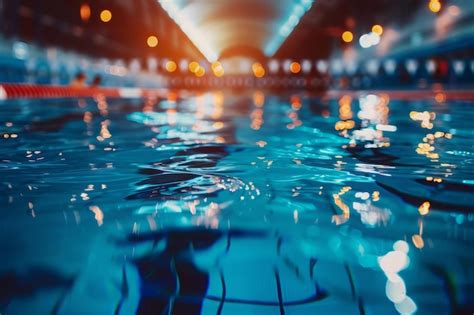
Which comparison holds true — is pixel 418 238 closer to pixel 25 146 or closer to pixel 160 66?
pixel 25 146

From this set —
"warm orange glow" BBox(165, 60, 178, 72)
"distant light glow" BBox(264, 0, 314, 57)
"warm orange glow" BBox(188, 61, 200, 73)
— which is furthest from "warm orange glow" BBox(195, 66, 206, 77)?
"distant light glow" BBox(264, 0, 314, 57)

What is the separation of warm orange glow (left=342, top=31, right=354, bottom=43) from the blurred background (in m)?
0.07

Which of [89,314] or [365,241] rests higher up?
[365,241]

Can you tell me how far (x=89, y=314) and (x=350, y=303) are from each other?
591 millimetres

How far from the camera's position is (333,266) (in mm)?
1282

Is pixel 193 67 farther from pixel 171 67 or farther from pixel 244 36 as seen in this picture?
pixel 244 36

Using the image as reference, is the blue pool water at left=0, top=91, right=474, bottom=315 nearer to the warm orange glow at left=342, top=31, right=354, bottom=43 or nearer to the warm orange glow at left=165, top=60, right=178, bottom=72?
the warm orange glow at left=342, top=31, right=354, bottom=43

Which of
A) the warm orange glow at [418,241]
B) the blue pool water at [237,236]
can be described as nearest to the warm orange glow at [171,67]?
the blue pool water at [237,236]

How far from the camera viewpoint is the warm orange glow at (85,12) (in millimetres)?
17938

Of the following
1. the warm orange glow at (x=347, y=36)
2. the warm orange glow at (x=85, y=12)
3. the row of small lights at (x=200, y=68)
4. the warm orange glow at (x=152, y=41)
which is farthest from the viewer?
the row of small lights at (x=200, y=68)

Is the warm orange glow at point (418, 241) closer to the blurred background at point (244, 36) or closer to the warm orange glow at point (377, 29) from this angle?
the blurred background at point (244, 36)

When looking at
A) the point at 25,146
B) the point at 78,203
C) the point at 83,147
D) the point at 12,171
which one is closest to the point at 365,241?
the point at 78,203

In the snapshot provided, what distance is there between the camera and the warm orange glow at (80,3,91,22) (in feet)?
58.9

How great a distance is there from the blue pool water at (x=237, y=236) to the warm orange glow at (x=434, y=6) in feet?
51.6
